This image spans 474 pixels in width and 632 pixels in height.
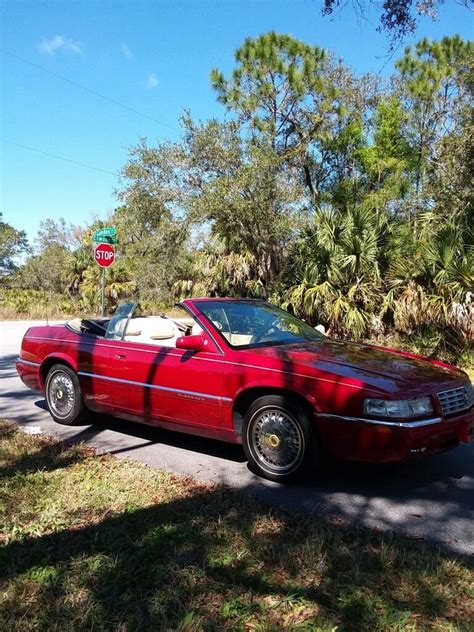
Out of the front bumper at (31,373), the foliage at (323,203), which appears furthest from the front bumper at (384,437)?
the foliage at (323,203)

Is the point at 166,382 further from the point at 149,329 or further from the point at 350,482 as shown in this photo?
the point at 350,482

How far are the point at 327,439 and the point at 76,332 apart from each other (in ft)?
11.1

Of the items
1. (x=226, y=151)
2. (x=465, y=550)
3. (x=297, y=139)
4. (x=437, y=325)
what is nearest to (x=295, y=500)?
(x=465, y=550)

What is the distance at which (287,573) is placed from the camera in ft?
9.83

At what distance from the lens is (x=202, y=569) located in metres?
3.01

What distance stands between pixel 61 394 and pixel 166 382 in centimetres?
180

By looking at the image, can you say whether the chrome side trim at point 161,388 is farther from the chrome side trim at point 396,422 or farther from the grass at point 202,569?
the chrome side trim at point 396,422

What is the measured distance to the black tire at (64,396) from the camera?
611cm

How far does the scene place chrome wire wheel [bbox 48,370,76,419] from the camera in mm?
6195

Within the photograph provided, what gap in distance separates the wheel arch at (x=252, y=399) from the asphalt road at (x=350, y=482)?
0.48 m

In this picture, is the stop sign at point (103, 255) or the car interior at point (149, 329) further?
the stop sign at point (103, 255)

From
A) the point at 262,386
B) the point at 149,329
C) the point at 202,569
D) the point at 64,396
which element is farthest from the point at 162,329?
the point at 202,569

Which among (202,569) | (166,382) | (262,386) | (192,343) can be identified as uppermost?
(192,343)

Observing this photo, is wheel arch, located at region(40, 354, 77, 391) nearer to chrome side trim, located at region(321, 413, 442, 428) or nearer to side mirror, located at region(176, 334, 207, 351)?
side mirror, located at region(176, 334, 207, 351)
